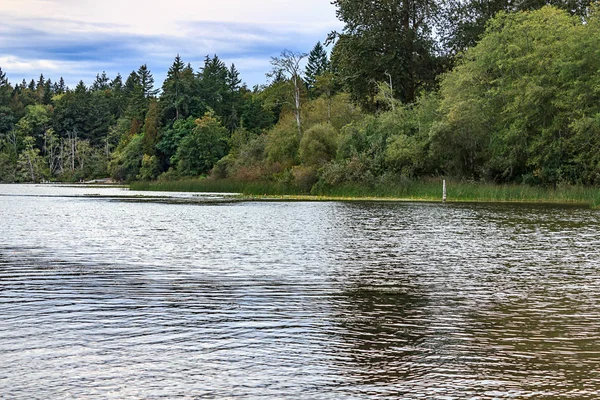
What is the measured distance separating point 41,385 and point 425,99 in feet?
182

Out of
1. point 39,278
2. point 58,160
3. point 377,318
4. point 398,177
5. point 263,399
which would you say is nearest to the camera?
point 263,399

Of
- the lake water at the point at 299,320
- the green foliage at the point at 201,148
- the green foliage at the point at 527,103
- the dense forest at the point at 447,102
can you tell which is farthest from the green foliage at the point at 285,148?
the lake water at the point at 299,320

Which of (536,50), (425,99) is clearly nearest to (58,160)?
(425,99)

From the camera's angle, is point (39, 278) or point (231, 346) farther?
point (39, 278)

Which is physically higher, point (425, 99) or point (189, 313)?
point (425, 99)

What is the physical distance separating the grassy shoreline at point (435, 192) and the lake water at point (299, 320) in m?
27.5

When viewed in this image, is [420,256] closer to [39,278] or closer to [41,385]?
[39,278]

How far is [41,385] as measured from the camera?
6203 mm

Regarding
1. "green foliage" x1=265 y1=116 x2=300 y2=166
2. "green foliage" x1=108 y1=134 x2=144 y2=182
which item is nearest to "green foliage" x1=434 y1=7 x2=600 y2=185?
"green foliage" x1=265 y1=116 x2=300 y2=166

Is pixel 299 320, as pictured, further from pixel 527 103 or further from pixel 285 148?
pixel 285 148

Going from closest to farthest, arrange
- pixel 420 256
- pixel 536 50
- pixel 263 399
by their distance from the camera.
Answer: pixel 263 399 < pixel 420 256 < pixel 536 50

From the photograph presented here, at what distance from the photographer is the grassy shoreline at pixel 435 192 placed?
152 feet

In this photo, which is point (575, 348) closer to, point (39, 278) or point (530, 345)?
point (530, 345)

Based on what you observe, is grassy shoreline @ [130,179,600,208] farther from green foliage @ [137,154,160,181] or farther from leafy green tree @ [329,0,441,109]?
green foliage @ [137,154,160,181]
